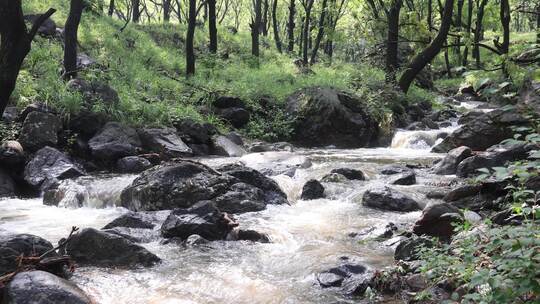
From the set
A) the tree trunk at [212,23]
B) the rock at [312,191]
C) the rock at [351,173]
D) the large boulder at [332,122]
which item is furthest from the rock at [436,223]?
the tree trunk at [212,23]

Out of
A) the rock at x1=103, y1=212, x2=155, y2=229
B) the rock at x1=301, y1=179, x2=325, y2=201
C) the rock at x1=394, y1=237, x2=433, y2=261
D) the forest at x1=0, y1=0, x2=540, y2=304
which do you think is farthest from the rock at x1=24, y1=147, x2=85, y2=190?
the rock at x1=394, y1=237, x2=433, y2=261

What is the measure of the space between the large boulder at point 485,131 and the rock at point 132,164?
28.6 feet

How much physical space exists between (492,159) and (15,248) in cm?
918

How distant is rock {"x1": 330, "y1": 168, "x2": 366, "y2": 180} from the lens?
37.4ft

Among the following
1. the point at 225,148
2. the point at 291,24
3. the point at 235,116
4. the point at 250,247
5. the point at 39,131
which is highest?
the point at 291,24

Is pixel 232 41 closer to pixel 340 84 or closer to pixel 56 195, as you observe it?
pixel 340 84

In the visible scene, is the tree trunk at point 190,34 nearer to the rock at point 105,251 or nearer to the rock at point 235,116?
the rock at point 235,116

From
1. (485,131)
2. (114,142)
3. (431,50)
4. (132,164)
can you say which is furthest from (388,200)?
(431,50)

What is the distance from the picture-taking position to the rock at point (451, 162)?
11.4 metres

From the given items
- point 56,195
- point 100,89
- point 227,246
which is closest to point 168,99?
point 100,89

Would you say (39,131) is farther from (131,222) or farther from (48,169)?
(131,222)

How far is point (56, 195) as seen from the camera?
10062 mm

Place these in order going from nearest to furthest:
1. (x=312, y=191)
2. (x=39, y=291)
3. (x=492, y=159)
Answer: (x=39, y=291) < (x=312, y=191) < (x=492, y=159)

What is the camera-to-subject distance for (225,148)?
1467 cm
